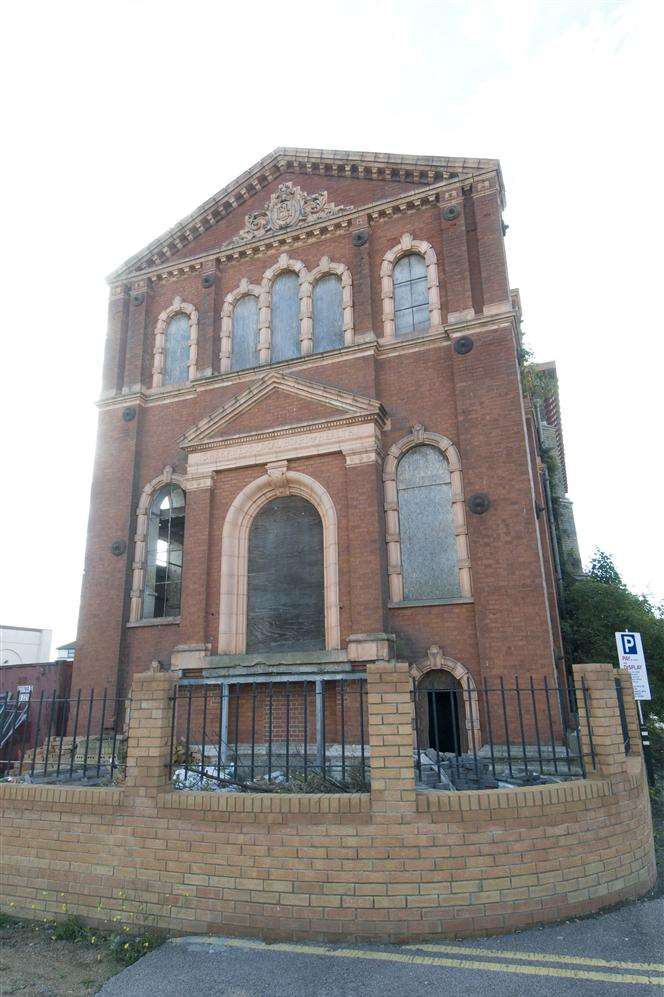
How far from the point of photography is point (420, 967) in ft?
15.8

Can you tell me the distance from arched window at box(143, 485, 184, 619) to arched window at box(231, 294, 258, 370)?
3.44m

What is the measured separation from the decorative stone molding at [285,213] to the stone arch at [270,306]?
37.7 inches

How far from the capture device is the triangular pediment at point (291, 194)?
48.8ft

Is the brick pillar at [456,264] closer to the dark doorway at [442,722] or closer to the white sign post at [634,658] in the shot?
the white sign post at [634,658]

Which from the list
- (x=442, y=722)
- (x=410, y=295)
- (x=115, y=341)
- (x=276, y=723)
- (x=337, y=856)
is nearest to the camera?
(x=337, y=856)

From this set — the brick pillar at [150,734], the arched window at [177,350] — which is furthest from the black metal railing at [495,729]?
the arched window at [177,350]

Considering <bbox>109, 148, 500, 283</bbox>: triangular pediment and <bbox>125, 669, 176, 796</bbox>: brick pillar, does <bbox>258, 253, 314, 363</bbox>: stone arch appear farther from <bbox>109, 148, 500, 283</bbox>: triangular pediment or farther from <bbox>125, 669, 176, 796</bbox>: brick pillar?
<bbox>125, 669, 176, 796</bbox>: brick pillar

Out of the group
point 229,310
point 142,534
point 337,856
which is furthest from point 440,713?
point 229,310

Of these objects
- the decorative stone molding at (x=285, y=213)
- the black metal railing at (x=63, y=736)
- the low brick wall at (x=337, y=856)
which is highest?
the decorative stone molding at (x=285, y=213)

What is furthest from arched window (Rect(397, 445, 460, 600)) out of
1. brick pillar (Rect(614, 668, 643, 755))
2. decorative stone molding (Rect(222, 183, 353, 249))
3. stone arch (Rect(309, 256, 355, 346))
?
decorative stone molding (Rect(222, 183, 353, 249))

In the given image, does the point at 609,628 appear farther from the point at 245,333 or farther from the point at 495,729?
the point at 245,333

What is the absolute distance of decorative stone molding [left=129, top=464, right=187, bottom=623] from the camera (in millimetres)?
14492

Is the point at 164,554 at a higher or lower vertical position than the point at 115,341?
lower

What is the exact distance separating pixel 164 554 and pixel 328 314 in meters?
6.75
